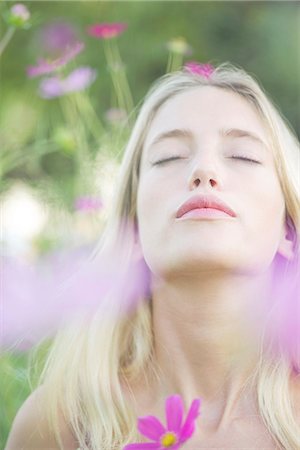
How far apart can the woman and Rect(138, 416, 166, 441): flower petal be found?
14 centimetres

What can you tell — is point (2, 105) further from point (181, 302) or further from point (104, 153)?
point (181, 302)

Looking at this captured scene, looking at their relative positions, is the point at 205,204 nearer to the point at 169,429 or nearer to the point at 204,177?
the point at 204,177

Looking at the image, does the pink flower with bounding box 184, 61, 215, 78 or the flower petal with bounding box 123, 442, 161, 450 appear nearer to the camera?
the flower petal with bounding box 123, 442, 161, 450

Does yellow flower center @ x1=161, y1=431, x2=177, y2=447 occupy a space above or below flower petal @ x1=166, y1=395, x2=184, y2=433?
below

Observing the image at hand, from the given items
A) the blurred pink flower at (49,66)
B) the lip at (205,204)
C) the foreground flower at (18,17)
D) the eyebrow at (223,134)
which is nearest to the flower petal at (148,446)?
the lip at (205,204)

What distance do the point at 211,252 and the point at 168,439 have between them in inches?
9.2

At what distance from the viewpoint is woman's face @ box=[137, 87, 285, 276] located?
1185 mm

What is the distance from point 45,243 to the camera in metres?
2.00

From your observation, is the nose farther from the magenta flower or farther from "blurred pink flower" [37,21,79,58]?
"blurred pink flower" [37,21,79,58]

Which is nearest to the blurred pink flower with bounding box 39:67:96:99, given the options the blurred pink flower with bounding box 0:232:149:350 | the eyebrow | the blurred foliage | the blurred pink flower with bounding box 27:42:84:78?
the blurred pink flower with bounding box 27:42:84:78

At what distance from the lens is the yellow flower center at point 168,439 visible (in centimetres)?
109

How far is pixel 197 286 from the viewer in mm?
1225

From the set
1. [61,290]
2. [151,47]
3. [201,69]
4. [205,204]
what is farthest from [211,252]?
[151,47]

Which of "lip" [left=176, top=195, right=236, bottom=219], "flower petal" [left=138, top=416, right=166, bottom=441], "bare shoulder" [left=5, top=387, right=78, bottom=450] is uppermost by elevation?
"lip" [left=176, top=195, right=236, bottom=219]
